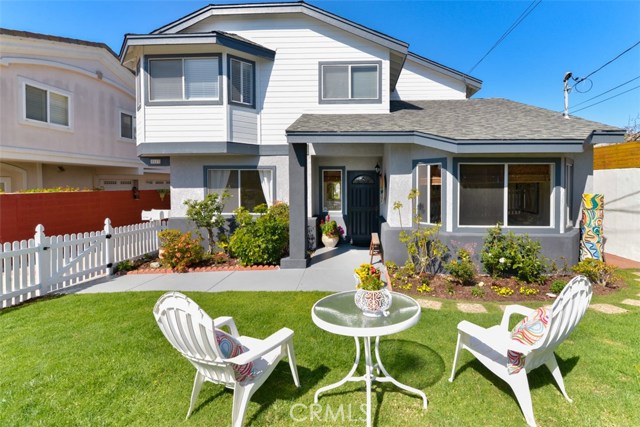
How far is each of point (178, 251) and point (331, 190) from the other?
5.54 metres

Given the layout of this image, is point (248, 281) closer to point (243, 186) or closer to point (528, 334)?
point (243, 186)

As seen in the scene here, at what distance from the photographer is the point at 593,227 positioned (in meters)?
7.99

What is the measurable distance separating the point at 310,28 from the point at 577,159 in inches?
350

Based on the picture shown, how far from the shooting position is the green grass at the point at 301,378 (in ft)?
10.1

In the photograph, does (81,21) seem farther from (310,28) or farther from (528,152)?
(528,152)

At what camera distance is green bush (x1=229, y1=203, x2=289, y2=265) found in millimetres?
8875

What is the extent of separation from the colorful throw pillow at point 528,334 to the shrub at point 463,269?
3775 millimetres

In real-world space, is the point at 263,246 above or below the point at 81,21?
below

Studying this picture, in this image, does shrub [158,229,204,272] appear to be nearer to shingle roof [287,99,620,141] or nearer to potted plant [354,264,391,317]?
shingle roof [287,99,620,141]

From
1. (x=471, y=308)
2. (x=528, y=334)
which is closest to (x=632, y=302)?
(x=471, y=308)

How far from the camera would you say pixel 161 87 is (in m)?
9.84

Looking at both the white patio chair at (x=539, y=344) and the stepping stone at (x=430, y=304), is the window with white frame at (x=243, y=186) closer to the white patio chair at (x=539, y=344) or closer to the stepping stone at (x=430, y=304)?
the stepping stone at (x=430, y=304)

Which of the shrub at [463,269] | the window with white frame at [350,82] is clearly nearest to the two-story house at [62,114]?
the window with white frame at [350,82]

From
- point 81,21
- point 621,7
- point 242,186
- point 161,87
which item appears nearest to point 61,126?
point 81,21
